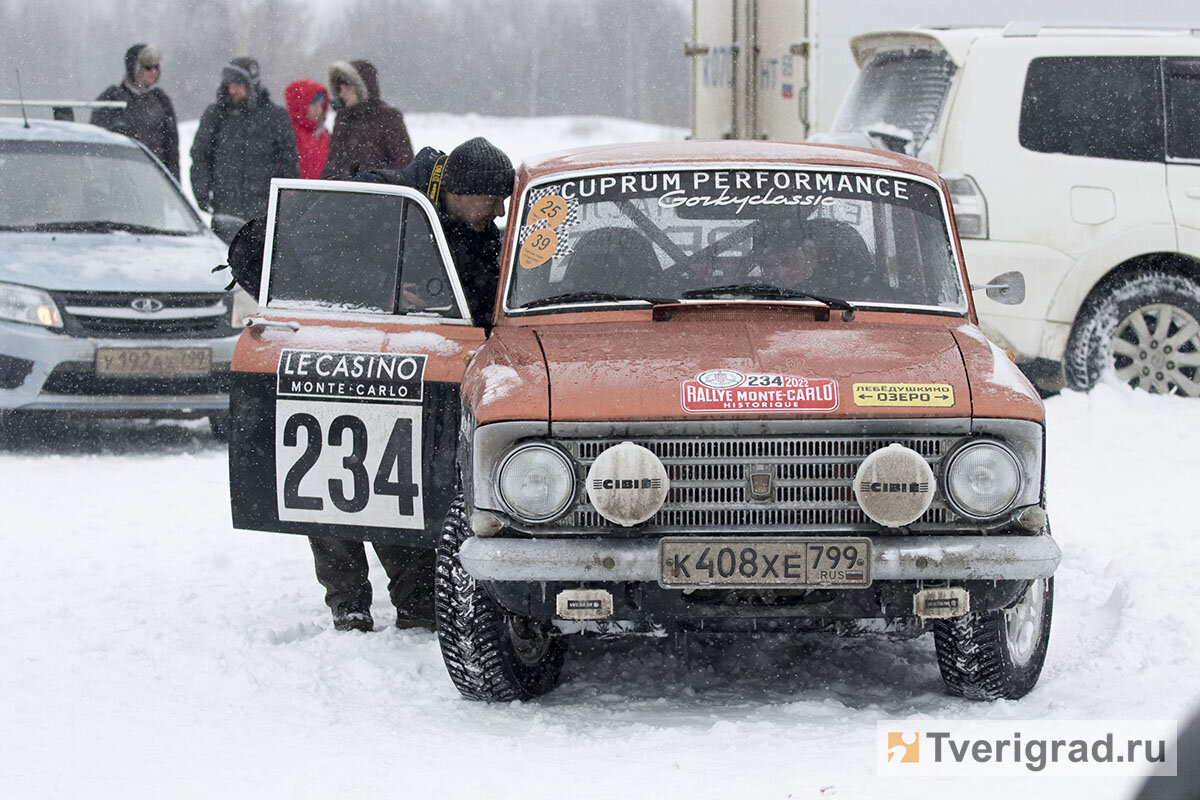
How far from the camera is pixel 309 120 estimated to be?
1498cm

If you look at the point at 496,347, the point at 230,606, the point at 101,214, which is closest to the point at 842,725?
the point at 496,347

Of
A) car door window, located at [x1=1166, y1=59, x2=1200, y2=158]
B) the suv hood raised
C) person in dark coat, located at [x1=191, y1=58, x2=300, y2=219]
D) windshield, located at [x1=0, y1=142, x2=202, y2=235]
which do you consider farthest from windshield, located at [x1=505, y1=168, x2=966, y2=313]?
person in dark coat, located at [x1=191, y1=58, x2=300, y2=219]

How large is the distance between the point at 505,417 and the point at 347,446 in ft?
4.19

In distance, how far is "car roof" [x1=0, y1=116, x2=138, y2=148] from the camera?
39.7ft

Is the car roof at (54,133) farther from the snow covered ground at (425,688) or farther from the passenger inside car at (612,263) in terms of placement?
the passenger inside car at (612,263)

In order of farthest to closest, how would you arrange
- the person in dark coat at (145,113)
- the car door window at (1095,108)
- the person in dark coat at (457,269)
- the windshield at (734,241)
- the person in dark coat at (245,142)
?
1. the person in dark coat at (145,113)
2. the person in dark coat at (245,142)
3. the car door window at (1095,108)
4. the person in dark coat at (457,269)
5. the windshield at (734,241)

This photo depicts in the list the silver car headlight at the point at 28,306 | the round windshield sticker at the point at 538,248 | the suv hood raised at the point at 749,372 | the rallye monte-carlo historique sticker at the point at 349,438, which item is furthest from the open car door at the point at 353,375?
the silver car headlight at the point at 28,306

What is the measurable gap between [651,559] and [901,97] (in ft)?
22.6

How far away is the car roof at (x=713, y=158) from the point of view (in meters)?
6.36

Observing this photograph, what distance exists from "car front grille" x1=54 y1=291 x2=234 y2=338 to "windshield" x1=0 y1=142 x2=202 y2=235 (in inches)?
40.6

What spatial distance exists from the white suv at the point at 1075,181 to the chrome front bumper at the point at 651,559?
563 cm

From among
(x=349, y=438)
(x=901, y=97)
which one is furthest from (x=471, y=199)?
(x=901, y=97)

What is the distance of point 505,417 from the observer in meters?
5.11

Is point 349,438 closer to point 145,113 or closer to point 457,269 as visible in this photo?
point 457,269
